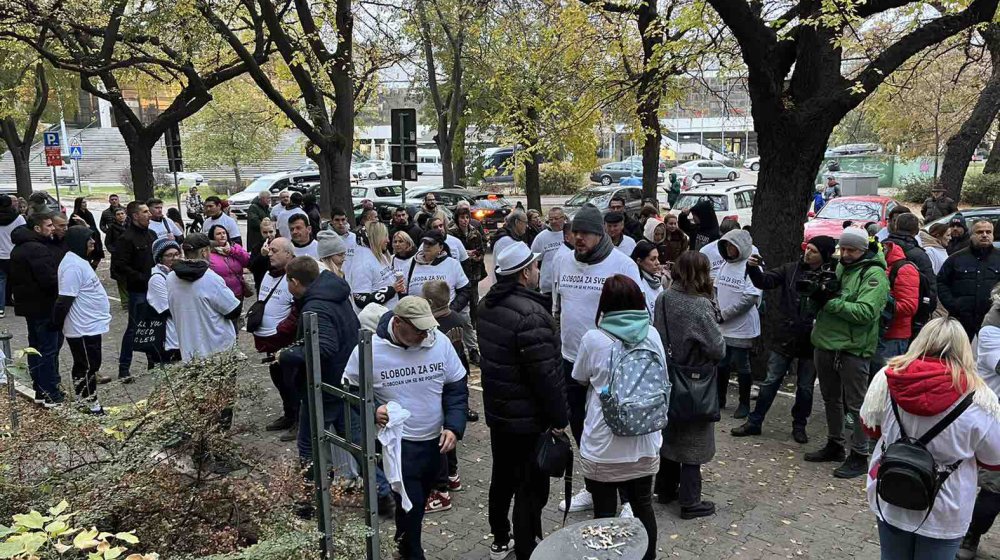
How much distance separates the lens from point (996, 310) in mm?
4844

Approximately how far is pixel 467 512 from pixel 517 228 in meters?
4.63

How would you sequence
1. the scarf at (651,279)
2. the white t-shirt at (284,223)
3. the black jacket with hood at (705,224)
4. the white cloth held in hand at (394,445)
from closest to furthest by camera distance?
the white cloth held in hand at (394,445) < the scarf at (651,279) < the black jacket with hood at (705,224) < the white t-shirt at (284,223)

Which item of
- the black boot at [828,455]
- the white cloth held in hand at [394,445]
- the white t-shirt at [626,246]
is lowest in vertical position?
the black boot at [828,455]

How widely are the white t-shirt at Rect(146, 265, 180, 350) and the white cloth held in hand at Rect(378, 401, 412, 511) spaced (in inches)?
133

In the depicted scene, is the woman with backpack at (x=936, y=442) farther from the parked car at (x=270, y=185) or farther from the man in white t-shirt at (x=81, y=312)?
the parked car at (x=270, y=185)

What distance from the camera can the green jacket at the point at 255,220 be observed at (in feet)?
44.4

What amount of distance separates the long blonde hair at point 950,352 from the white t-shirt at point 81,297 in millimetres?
7017

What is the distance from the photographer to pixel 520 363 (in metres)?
4.39

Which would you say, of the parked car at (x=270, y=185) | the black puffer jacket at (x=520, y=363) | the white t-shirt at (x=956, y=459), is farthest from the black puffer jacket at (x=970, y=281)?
the parked car at (x=270, y=185)

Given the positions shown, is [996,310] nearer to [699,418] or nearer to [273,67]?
[699,418]

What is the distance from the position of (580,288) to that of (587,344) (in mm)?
1637

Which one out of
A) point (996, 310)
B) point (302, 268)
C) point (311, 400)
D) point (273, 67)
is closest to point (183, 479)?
point (311, 400)

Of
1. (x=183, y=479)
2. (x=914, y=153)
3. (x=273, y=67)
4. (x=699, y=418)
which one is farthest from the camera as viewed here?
(x=914, y=153)

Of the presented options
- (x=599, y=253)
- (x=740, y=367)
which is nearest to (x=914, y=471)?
(x=599, y=253)
